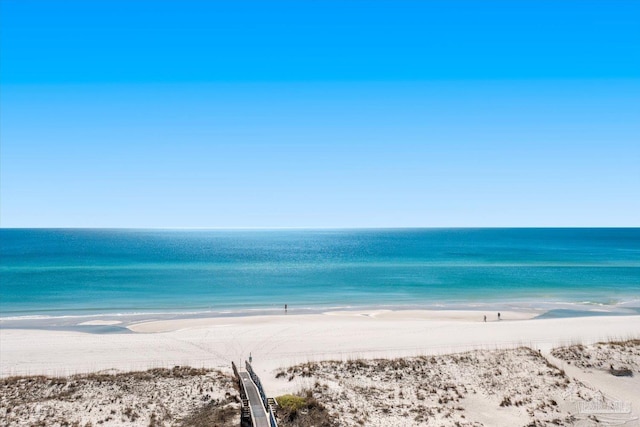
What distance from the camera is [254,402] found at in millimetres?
21781

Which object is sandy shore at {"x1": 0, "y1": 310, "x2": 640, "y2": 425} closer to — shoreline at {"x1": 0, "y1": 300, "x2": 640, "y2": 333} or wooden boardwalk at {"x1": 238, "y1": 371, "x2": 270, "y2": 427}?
wooden boardwalk at {"x1": 238, "y1": 371, "x2": 270, "y2": 427}

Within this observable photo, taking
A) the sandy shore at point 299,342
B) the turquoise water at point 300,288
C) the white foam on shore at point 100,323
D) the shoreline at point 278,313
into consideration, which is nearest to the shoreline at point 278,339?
the sandy shore at point 299,342

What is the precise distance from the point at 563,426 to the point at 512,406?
8.30 ft

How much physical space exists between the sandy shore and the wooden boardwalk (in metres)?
1.15

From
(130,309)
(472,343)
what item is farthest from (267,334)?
(130,309)

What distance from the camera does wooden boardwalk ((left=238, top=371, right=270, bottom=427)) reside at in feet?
64.2

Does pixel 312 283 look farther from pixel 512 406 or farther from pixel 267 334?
pixel 512 406

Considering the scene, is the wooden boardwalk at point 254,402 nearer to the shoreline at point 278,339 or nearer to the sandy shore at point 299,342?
the sandy shore at point 299,342

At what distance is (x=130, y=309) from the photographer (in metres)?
54.6

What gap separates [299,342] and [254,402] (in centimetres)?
1456

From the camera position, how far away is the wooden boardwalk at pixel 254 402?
771 inches

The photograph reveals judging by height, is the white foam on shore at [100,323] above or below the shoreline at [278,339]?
below

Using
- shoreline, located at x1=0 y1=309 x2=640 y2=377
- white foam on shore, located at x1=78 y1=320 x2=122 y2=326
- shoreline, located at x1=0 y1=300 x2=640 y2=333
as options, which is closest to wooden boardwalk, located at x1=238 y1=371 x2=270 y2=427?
shoreline, located at x1=0 y1=309 x2=640 y2=377

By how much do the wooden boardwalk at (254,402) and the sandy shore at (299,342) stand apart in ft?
3.77
